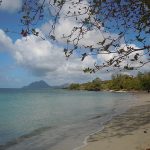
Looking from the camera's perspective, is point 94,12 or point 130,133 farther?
point 130,133

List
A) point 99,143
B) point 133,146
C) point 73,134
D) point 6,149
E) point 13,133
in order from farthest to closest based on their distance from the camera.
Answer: point 13,133
point 73,134
point 6,149
point 99,143
point 133,146

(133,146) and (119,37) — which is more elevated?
(119,37)

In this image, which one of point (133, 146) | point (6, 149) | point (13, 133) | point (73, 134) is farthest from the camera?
point (13, 133)

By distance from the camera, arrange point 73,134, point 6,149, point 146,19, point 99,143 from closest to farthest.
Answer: point 146,19 < point 99,143 < point 6,149 < point 73,134

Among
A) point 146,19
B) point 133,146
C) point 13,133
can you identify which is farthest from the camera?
point 13,133

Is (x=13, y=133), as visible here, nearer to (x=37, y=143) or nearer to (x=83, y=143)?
(x=37, y=143)

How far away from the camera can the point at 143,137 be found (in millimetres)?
14711

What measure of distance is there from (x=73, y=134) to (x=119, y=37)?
11.0 metres

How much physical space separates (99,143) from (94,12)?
24.2 feet

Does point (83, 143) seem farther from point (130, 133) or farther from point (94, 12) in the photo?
point (94, 12)

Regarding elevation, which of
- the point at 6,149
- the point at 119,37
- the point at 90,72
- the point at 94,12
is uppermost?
the point at 94,12

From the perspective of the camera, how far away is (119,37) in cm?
829

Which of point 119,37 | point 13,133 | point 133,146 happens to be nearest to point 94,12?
point 119,37

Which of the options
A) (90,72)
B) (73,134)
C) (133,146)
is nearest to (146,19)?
(90,72)
